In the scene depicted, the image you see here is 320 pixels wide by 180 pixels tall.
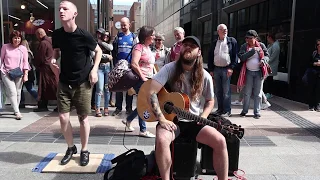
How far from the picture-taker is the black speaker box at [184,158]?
3.41m

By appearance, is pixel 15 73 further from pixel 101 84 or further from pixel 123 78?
pixel 123 78

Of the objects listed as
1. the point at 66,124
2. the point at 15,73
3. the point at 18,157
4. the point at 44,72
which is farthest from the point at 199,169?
the point at 44,72

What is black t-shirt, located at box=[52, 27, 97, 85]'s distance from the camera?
379cm

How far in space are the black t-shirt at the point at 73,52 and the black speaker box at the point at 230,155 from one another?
5.39ft

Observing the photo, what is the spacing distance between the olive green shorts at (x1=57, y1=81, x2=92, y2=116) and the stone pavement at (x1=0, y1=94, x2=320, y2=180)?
76 cm

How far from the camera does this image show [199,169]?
385 cm

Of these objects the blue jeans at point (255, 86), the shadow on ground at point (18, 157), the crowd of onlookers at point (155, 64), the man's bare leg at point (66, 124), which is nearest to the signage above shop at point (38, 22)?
the crowd of onlookers at point (155, 64)

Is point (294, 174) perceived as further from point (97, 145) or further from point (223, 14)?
point (223, 14)

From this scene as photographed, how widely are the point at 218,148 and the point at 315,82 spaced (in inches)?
213

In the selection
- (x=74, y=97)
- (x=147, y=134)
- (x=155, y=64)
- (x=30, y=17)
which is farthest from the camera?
(x=30, y=17)

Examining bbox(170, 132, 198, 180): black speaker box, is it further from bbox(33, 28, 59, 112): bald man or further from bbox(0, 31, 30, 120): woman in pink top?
bbox(33, 28, 59, 112): bald man

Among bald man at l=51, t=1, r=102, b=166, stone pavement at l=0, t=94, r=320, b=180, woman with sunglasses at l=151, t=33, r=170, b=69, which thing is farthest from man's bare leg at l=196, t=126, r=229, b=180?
woman with sunglasses at l=151, t=33, r=170, b=69

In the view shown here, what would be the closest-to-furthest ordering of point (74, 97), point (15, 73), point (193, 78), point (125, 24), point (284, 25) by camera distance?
point (193, 78) → point (74, 97) → point (125, 24) → point (15, 73) → point (284, 25)

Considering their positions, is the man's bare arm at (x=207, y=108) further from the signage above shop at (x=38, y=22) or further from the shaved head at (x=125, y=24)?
the signage above shop at (x=38, y=22)
